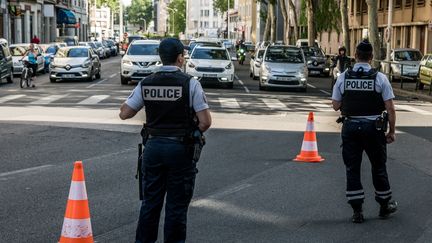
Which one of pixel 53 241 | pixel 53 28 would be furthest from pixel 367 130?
pixel 53 28

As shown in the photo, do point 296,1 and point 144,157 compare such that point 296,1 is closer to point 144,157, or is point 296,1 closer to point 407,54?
point 407,54

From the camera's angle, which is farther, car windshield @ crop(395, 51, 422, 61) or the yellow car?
car windshield @ crop(395, 51, 422, 61)

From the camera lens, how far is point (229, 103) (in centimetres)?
2231

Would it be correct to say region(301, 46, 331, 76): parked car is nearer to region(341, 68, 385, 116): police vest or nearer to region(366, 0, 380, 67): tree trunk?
region(366, 0, 380, 67): tree trunk

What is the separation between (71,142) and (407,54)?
26.3 meters

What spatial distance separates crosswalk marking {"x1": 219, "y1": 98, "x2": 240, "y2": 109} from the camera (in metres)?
21.3

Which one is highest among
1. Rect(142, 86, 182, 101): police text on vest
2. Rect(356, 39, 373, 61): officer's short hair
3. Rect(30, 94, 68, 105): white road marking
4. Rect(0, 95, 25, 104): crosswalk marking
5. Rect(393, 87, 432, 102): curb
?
Rect(356, 39, 373, 61): officer's short hair

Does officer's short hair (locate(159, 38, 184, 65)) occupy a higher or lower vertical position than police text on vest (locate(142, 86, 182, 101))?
higher

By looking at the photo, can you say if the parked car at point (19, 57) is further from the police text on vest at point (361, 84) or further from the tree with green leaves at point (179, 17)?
the tree with green leaves at point (179, 17)

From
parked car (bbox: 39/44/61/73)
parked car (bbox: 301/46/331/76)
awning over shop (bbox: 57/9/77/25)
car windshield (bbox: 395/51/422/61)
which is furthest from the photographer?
awning over shop (bbox: 57/9/77/25)

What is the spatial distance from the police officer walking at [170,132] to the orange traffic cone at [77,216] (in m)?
0.50

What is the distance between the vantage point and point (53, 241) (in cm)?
661

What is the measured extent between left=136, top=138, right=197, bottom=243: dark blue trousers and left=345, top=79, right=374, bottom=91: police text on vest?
97.9 inches

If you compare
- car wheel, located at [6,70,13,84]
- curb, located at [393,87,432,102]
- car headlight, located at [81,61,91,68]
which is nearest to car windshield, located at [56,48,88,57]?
car headlight, located at [81,61,91,68]
